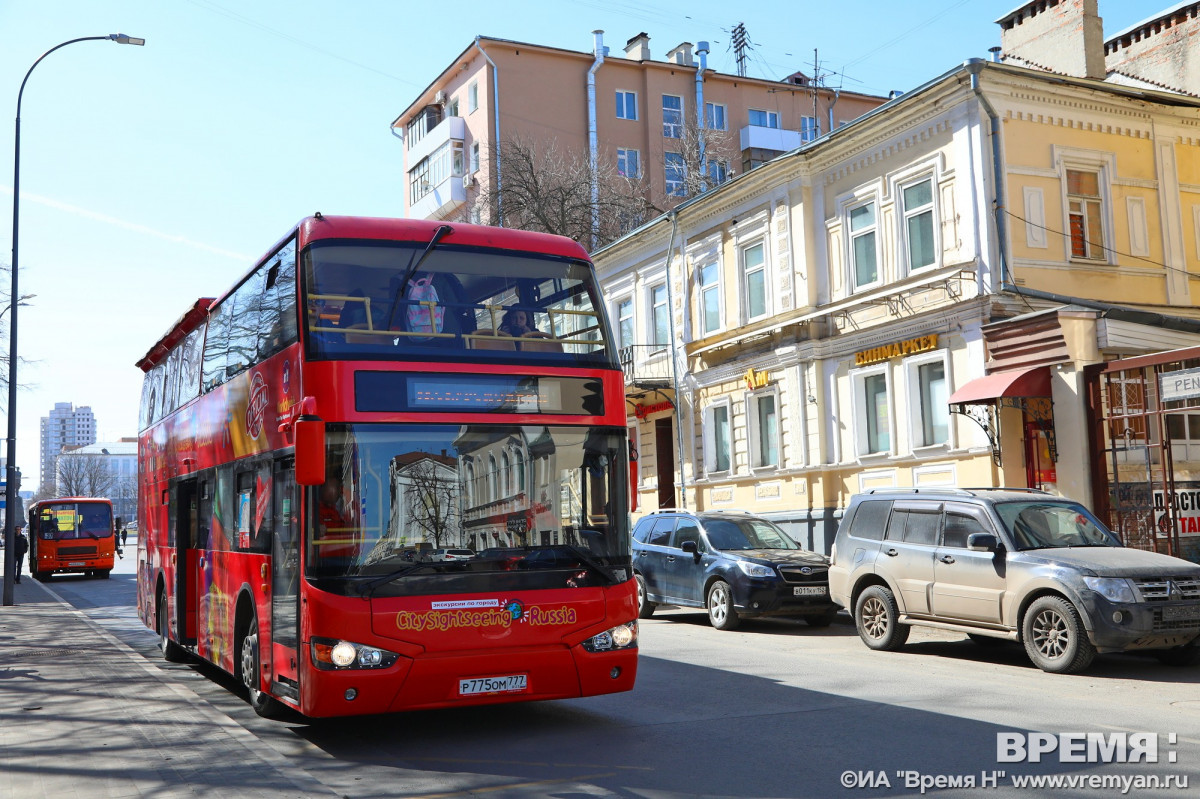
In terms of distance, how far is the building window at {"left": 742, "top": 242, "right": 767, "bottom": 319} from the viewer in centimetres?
2619

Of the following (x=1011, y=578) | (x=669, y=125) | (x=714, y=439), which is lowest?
(x=1011, y=578)

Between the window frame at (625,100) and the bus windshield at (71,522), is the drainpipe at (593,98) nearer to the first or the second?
the window frame at (625,100)

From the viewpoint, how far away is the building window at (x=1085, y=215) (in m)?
20.8

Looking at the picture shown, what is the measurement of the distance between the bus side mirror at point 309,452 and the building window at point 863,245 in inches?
655

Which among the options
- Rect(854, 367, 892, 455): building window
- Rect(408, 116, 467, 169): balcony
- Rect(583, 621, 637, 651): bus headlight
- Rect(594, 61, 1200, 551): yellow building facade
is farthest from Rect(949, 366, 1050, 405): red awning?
Rect(408, 116, 467, 169): balcony

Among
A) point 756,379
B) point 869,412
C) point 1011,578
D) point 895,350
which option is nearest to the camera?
point 1011,578

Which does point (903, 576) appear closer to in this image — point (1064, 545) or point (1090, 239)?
point (1064, 545)

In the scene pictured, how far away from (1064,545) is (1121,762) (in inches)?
214

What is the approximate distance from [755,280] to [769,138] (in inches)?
1132

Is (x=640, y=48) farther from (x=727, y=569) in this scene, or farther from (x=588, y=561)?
(x=588, y=561)

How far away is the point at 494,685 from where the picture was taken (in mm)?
8117

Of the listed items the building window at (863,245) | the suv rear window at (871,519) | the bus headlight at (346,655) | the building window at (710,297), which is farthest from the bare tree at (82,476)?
the bus headlight at (346,655)

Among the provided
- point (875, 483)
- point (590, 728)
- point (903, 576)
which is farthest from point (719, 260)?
point (590, 728)

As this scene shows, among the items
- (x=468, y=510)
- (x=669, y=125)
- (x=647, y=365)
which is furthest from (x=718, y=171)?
(x=468, y=510)
